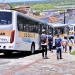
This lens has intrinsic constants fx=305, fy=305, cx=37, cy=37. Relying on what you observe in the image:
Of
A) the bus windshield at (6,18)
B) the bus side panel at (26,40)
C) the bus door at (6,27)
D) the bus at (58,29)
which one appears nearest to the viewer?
the bus door at (6,27)

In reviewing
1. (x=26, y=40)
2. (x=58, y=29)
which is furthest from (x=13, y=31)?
(x=58, y=29)

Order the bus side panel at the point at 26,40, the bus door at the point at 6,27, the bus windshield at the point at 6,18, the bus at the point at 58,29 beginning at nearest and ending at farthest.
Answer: the bus door at the point at 6,27, the bus windshield at the point at 6,18, the bus side panel at the point at 26,40, the bus at the point at 58,29

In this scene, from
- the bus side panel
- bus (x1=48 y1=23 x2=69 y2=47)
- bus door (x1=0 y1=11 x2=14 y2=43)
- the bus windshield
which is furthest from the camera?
bus (x1=48 y1=23 x2=69 y2=47)

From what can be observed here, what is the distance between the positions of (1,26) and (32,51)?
196 inches

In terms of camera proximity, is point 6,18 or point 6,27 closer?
point 6,27

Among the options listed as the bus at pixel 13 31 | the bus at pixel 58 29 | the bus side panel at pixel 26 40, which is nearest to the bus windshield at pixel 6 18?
the bus at pixel 13 31

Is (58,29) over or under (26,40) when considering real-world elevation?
over

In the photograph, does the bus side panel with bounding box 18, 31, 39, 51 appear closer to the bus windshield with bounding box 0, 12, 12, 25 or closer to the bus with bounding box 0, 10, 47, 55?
the bus with bounding box 0, 10, 47, 55

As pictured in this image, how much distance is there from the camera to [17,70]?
13.3 metres

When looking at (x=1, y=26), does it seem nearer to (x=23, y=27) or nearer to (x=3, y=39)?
(x=3, y=39)

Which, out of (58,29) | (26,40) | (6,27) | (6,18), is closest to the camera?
(6,27)

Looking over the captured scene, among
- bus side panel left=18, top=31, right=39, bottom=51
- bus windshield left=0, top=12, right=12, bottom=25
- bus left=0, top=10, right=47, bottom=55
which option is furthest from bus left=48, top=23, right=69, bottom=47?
bus windshield left=0, top=12, right=12, bottom=25

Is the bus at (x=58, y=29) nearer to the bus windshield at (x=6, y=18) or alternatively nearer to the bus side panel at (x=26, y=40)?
the bus side panel at (x=26, y=40)

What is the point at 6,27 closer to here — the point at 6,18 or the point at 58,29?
the point at 6,18
